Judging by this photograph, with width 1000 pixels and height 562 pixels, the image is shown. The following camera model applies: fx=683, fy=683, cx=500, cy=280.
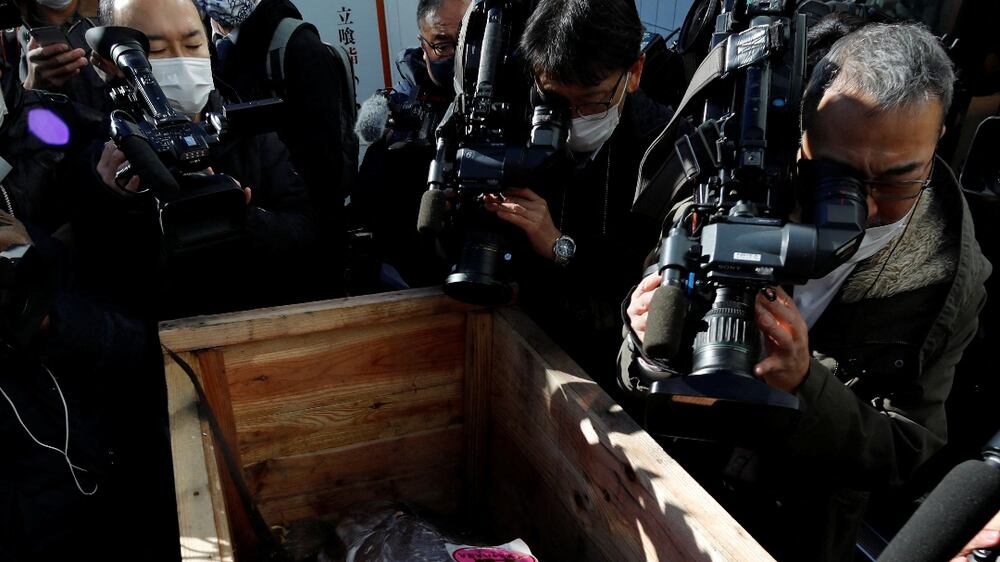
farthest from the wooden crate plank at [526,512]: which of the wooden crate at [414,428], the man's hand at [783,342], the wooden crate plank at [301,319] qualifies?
the man's hand at [783,342]

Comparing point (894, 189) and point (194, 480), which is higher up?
point (894, 189)

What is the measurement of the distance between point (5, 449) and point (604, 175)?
1534 millimetres

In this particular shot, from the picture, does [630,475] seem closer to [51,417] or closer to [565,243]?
[565,243]

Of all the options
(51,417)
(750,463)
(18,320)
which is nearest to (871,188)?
(750,463)

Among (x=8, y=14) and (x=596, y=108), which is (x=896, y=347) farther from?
(x=8, y=14)

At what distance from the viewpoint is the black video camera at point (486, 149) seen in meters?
1.57

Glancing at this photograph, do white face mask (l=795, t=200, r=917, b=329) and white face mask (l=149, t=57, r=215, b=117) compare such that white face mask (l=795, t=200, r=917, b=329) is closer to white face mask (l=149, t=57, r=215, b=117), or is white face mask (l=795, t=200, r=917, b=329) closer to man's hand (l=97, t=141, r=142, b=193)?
man's hand (l=97, t=141, r=142, b=193)

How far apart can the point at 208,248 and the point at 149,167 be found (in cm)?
35

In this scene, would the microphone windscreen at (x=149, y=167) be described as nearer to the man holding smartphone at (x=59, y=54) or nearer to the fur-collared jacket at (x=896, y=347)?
the man holding smartphone at (x=59, y=54)

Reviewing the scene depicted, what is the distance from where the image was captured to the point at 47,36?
202 cm

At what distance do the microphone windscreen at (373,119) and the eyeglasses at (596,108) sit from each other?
1481 mm

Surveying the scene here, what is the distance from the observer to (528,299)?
1.84 m

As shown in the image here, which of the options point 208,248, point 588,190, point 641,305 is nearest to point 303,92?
point 208,248

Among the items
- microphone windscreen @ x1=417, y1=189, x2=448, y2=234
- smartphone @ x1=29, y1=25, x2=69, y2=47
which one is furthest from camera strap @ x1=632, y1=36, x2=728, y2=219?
smartphone @ x1=29, y1=25, x2=69, y2=47
